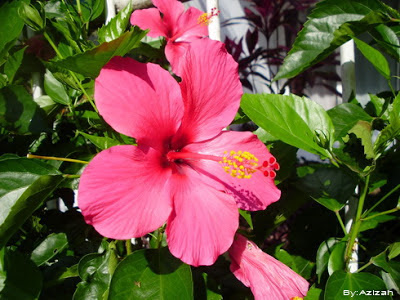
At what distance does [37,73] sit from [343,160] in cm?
101

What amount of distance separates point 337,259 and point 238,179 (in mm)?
381

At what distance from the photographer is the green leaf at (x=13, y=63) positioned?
1.01 meters

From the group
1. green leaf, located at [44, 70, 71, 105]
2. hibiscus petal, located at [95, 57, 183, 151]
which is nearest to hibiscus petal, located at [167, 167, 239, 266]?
hibiscus petal, located at [95, 57, 183, 151]

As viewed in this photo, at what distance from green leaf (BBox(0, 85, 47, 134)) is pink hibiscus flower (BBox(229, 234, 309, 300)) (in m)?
0.60

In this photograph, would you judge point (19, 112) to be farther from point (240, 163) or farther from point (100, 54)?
point (240, 163)

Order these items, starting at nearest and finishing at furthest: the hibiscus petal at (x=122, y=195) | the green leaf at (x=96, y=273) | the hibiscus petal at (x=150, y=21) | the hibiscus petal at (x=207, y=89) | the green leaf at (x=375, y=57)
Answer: the hibiscus petal at (x=122, y=195) → the hibiscus petal at (x=207, y=89) → the green leaf at (x=96, y=273) → the green leaf at (x=375, y=57) → the hibiscus petal at (x=150, y=21)

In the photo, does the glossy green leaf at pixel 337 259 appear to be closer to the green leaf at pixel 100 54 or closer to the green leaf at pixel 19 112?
the green leaf at pixel 100 54

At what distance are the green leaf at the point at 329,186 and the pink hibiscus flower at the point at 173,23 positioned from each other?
0.50 metres

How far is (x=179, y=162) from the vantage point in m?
0.81

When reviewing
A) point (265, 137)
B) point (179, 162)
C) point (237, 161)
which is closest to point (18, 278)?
point (179, 162)

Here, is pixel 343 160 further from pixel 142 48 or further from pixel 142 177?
pixel 142 48

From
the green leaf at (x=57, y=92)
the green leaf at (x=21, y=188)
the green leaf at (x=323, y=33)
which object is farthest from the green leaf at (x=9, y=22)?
the green leaf at (x=323, y=33)

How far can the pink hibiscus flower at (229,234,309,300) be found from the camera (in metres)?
0.78

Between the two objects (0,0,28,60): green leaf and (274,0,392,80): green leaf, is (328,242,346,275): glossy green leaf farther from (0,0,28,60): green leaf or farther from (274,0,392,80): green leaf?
(0,0,28,60): green leaf
